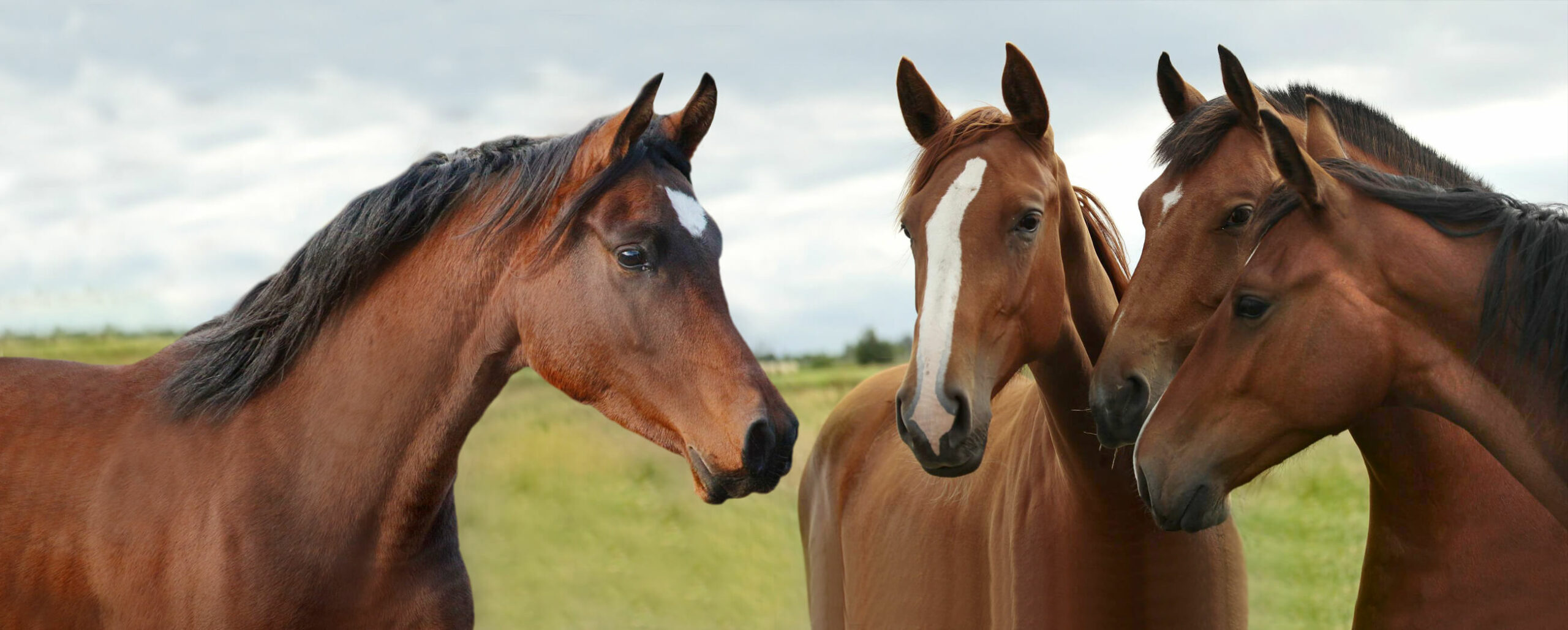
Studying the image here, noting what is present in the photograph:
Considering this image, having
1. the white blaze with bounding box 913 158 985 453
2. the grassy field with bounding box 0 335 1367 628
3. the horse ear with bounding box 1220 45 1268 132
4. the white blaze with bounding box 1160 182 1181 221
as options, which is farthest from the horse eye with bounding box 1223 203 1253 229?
the grassy field with bounding box 0 335 1367 628

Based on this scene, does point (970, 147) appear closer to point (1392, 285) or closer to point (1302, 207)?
point (1302, 207)

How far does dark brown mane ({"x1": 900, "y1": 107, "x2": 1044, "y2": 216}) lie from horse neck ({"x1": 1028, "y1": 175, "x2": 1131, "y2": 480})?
31 cm

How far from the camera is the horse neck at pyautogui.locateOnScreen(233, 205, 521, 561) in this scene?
3.38m

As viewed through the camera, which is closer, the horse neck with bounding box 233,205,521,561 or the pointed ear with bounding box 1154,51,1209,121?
the horse neck with bounding box 233,205,521,561

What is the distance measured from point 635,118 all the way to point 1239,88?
6.18 feet

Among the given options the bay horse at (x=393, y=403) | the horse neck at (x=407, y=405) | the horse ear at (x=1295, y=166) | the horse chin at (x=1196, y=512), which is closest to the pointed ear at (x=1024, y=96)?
the horse ear at (x=1295, y=166)

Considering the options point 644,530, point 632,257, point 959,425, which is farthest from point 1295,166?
point 644,530

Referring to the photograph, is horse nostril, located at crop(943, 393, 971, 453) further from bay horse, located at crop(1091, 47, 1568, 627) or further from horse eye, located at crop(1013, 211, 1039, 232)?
horse eye, located at crop(1013, 211, 1039, 232)

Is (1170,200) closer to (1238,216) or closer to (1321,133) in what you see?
(1238,216)

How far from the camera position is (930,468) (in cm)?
314

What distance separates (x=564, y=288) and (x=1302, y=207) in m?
2.18

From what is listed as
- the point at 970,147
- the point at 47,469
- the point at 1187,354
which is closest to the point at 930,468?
the point at 1187,354

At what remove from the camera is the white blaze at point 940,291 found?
307cm

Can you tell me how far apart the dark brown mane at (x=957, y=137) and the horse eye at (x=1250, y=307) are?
0.92 m
